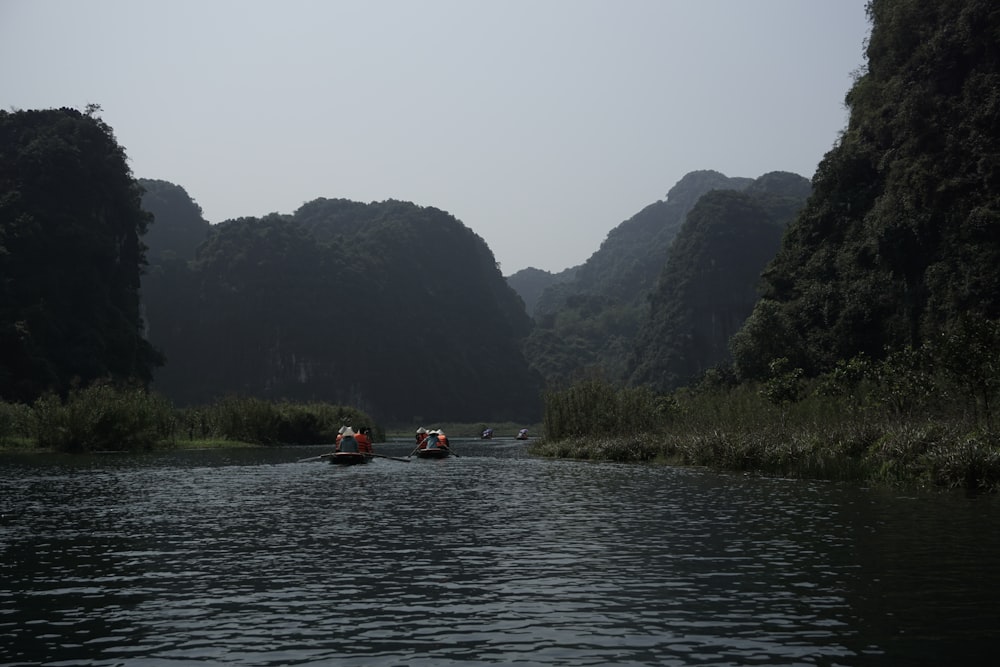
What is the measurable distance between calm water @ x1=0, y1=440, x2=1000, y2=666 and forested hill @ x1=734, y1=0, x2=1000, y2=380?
37.6 metres

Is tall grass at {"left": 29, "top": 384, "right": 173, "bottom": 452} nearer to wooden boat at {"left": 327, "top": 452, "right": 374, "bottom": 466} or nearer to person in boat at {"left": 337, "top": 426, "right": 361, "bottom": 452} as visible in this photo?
person in boat at {"left": 337, "top": 426, "right": 361, "bottom": 452}

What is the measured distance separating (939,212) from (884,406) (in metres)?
33.2

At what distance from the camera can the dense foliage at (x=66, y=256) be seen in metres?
79.3

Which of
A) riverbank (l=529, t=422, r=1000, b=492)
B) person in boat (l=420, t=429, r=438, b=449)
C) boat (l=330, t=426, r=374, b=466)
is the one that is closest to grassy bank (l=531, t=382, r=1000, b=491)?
riverbank (l=529, t=422, r=1000, b=492)

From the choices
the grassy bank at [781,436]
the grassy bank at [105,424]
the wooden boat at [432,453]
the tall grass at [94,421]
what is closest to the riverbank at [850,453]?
the grassy bank at [781,436]

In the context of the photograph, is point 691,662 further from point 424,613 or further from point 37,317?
point 37,317

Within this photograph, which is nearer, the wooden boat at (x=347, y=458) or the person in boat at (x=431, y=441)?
the wooden boat at (x=347, y=458)

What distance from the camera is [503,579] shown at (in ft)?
44.2

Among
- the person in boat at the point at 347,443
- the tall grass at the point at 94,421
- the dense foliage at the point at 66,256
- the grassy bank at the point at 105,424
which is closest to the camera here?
the person in boat at the point at 347,443

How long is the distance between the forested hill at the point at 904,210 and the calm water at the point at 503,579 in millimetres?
37558

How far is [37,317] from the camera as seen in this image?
8081 centimetres

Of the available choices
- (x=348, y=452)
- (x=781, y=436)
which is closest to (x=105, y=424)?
(x=348, y=452)

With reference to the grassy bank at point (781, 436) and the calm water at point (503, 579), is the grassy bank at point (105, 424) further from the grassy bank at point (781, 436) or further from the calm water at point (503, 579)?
the calm water at point (503, 579)

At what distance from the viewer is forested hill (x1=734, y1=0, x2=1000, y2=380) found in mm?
56188
